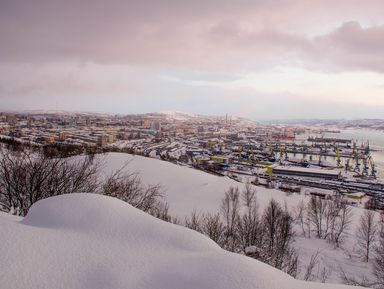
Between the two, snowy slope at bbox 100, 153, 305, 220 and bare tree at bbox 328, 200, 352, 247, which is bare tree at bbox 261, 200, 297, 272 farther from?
bare tree at bbox 328, 200, 352, 247

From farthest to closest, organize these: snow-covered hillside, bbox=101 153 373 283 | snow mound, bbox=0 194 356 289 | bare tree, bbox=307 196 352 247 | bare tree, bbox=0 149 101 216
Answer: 1. bare tree, bbox=307 196 352 247
2. snow-covered hillside, bbox=101 153 373 283
3. bare tree, bbox=0 149 101 216
4. snow mound, bbox=0 194 356 289

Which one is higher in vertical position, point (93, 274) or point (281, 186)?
point (93, 274)

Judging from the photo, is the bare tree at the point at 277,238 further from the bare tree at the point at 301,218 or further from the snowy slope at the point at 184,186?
the bare tree at the point at 301,218

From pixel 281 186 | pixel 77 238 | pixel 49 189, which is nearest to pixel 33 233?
pixel 77 238

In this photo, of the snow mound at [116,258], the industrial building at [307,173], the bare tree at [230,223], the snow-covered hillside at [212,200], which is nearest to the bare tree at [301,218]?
the snow-covered hillside at [212,200]

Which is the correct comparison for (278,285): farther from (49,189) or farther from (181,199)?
(181,199)

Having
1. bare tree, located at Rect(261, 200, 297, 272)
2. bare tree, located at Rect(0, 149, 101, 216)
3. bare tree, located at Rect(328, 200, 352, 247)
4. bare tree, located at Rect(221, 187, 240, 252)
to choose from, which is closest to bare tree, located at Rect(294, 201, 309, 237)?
bare tree, located at Rect(328, 200, 352, 247)

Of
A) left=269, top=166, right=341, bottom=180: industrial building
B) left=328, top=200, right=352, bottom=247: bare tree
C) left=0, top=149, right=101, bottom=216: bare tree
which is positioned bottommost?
left=269, top=166, right=341, bottom=180: industrial building

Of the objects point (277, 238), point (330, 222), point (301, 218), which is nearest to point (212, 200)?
point (301, 218)
